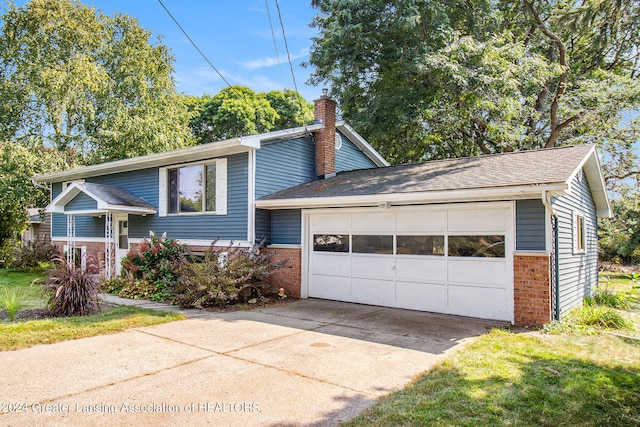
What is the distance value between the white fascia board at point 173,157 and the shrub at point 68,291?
4.18m

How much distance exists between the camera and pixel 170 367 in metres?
5.26

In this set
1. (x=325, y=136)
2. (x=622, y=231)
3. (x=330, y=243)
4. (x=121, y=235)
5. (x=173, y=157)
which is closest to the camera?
(x=330, y=243)

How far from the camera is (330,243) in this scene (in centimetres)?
1046

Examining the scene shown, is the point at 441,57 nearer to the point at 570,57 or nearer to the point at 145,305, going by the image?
the point at 145,305

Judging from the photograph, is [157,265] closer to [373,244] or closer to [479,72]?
[373,244]

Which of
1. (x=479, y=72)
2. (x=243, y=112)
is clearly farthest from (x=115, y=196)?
(x=243, y=112)

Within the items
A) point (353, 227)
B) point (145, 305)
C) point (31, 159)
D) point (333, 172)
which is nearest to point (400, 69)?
point (333, 172)

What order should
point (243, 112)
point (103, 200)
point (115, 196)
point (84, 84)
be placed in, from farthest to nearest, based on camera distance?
1. point (243, 112)
2. point (84, 84)
3. point (115, 196)
4. point (103, 200)

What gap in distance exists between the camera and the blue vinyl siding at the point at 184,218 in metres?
11.0

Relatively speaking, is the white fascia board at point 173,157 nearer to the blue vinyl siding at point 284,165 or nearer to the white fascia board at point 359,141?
the blue vinyl siding at point 284,165

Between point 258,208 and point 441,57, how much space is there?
20.9 feet

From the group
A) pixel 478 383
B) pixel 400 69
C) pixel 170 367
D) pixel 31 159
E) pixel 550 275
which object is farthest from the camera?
pixel 31 159

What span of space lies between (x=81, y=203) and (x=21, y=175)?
6.51 meters

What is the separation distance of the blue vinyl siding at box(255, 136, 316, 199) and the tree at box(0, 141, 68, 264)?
1265 cm
